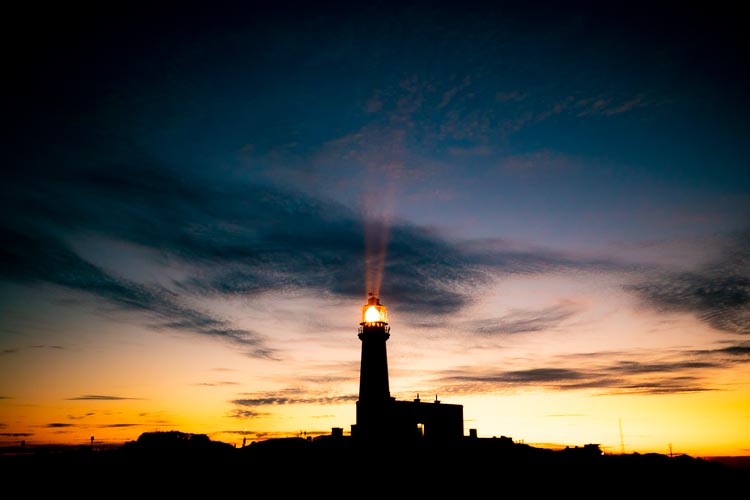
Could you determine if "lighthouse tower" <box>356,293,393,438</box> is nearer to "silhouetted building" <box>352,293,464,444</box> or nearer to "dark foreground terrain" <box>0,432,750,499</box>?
"silhouetted building" <box>352,293,464,444</box>

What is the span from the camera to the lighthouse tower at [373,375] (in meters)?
37.8

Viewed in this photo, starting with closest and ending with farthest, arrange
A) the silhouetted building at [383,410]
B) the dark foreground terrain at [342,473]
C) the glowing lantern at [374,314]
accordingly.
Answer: the dark foreground terrain at [342,473]
the silhouetted building at [383,410]
the glowing lantern at [374,314]

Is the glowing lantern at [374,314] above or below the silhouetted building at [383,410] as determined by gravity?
above

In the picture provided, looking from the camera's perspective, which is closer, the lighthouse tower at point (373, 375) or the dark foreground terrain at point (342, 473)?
the dark foreground terrain at point (342, 473)

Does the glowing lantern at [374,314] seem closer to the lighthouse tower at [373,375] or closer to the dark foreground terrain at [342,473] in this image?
the lighthouse tower at [373,375]

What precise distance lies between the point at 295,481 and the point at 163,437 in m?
29.6

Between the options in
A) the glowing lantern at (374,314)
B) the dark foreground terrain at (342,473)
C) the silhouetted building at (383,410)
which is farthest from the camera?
the glowing lantern at (374,314)

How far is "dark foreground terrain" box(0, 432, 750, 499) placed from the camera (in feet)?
103

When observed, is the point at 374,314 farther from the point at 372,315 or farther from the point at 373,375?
the point at 373,375

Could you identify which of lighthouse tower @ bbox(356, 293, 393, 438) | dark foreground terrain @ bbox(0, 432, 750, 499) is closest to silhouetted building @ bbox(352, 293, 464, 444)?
lighthouse tower @ bbox(356, 293, 393, 438)

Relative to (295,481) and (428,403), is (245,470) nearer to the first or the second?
(295,481)

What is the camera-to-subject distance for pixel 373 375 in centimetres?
3925

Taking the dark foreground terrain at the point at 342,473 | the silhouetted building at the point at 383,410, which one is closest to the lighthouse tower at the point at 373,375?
the silhouetted building at the point at 383,410

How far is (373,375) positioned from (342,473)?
8.31 m
